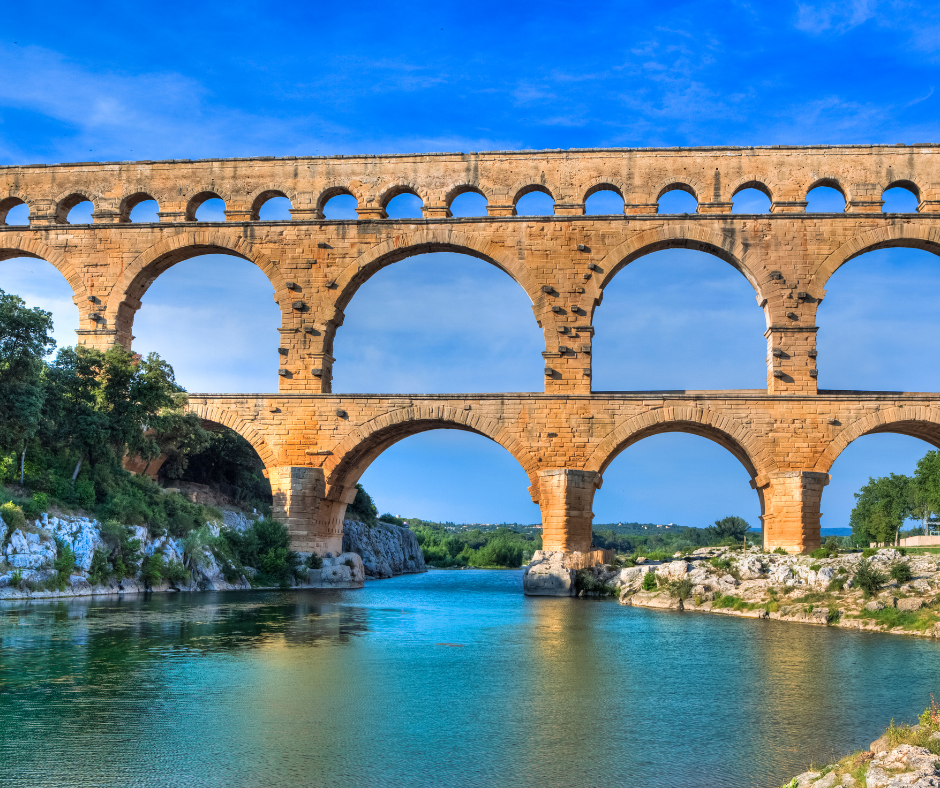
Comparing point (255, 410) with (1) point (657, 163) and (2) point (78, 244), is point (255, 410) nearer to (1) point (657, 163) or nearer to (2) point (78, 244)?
(2) point (78, 244)

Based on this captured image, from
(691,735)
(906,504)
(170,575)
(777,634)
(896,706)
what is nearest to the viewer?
(691,735)

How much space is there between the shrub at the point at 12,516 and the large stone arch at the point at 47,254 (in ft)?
36.7

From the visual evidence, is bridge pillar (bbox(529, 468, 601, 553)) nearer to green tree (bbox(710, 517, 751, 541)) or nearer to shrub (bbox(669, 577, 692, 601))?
shrub (bbox(669, 577, 692, 601))

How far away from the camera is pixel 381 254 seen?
2336 cm

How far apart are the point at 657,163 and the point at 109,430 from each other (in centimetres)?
1583

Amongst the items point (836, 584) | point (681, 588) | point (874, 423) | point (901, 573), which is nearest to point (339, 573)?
point (681, 588)

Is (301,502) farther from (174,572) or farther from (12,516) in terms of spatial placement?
(12,516)

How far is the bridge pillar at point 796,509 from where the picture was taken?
20.5m

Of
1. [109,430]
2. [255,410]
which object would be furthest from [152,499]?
[255,410]

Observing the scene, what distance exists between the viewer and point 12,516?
1462 centimetres

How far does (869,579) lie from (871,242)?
38.7ft

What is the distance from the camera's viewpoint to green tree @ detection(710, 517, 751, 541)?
46112mm

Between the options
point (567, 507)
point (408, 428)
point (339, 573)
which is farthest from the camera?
point (408, 428)

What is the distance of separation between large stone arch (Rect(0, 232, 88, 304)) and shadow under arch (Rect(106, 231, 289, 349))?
3.64 ft
